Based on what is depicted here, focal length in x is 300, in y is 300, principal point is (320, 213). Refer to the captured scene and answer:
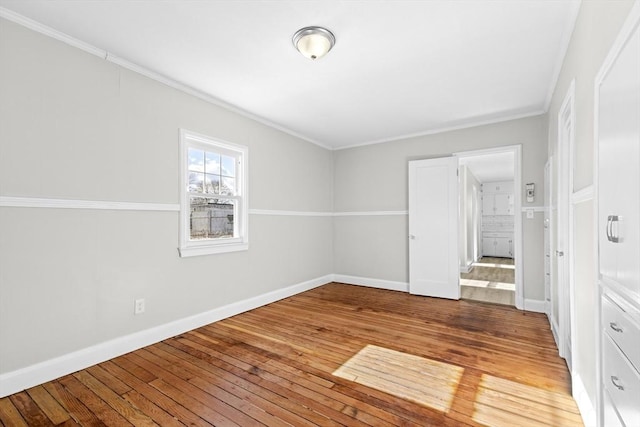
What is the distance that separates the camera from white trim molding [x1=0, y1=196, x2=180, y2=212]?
207 cm

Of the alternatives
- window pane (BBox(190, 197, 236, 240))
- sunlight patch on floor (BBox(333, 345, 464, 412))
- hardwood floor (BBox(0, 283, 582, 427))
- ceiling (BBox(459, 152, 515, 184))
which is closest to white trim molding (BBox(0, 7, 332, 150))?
window pane (BBox(190, 197, 236, 240))

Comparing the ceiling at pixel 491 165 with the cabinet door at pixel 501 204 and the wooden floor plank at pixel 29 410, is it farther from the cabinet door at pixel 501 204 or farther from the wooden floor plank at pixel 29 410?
the wooden floor plank at pixel 29 410

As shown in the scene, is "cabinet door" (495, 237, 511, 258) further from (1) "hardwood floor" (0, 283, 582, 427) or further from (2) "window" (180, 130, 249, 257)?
(2) "window" (180, 130, 249, 257)

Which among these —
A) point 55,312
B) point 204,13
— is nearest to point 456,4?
point 204,13

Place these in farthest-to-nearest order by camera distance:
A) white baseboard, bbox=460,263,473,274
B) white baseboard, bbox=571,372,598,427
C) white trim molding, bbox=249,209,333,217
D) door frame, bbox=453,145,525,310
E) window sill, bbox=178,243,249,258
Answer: white baseboard, bbox=460,263,473,274 → white trim molding, bbox=249,209,333,217 → door frame, bbox=453,145,525,310 → window sill, bbox=178,243,249,258 → white baseboard, bbox=571,372,598,427

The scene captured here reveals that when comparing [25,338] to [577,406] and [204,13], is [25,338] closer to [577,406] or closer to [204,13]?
[204,13]

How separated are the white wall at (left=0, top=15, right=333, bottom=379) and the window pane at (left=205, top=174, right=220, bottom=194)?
1.44 ft

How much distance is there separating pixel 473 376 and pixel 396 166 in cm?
343

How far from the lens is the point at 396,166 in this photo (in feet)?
16.5

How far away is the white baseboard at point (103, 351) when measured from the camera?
6.74 ft

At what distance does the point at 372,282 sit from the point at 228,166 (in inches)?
122

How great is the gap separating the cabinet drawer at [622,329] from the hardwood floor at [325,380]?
0.94 metres

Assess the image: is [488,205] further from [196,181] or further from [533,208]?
[196,181]

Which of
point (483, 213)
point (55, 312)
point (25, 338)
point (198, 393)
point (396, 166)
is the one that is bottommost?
point (198, 393)
